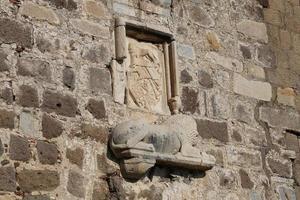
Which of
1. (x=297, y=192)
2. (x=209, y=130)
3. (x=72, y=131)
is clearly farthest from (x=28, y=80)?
(x=297, y=192)

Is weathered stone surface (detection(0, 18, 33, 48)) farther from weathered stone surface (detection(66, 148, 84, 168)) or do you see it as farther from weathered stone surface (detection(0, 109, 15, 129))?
weathered stone surface (detection(66, 148, 84, 168))

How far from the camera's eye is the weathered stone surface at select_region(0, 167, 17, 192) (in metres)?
4.01

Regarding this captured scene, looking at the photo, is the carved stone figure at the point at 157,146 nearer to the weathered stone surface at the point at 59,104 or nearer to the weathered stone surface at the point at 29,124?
the weathered stone surface at the point at 59,104

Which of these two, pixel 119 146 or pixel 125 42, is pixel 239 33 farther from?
pixel 119 146

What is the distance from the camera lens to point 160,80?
4977 mm

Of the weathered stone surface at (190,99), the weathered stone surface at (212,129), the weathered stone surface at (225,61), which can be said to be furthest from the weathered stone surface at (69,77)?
the weathered stone surface at (225,61)

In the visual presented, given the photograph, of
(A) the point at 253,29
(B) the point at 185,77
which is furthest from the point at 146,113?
(A) the point at 253,29

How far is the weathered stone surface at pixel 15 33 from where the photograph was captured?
14.0 ft

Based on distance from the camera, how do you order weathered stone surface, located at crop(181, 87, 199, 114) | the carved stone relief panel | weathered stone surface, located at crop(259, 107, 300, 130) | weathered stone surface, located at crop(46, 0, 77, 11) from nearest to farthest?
1. weathered stone surface, located at crop(46, 0, 77, 11)
2. the carved stone relief panel
3. weathered stone surface, located at crop(181, 87, 199, 114)
4. weathered stone surface, located at crop(259, 107, 300, 130)

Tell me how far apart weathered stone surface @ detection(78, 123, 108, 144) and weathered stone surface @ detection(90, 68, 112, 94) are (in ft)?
0.79

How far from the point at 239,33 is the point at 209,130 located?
3.01 feet

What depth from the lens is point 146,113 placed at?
15.8ft

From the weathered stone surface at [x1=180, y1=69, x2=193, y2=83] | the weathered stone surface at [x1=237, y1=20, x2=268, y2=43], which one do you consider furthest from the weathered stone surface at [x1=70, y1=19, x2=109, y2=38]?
the weathered stone surface at [x1=237, y1=20, x2=268, y2=43]

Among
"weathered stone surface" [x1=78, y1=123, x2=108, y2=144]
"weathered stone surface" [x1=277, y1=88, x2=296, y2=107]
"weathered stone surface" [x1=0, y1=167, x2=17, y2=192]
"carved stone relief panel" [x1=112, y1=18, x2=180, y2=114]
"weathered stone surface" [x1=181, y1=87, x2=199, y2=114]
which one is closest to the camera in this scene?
"weathered stone surface" [x1=0, y1=167, x2=17, y2=192]
